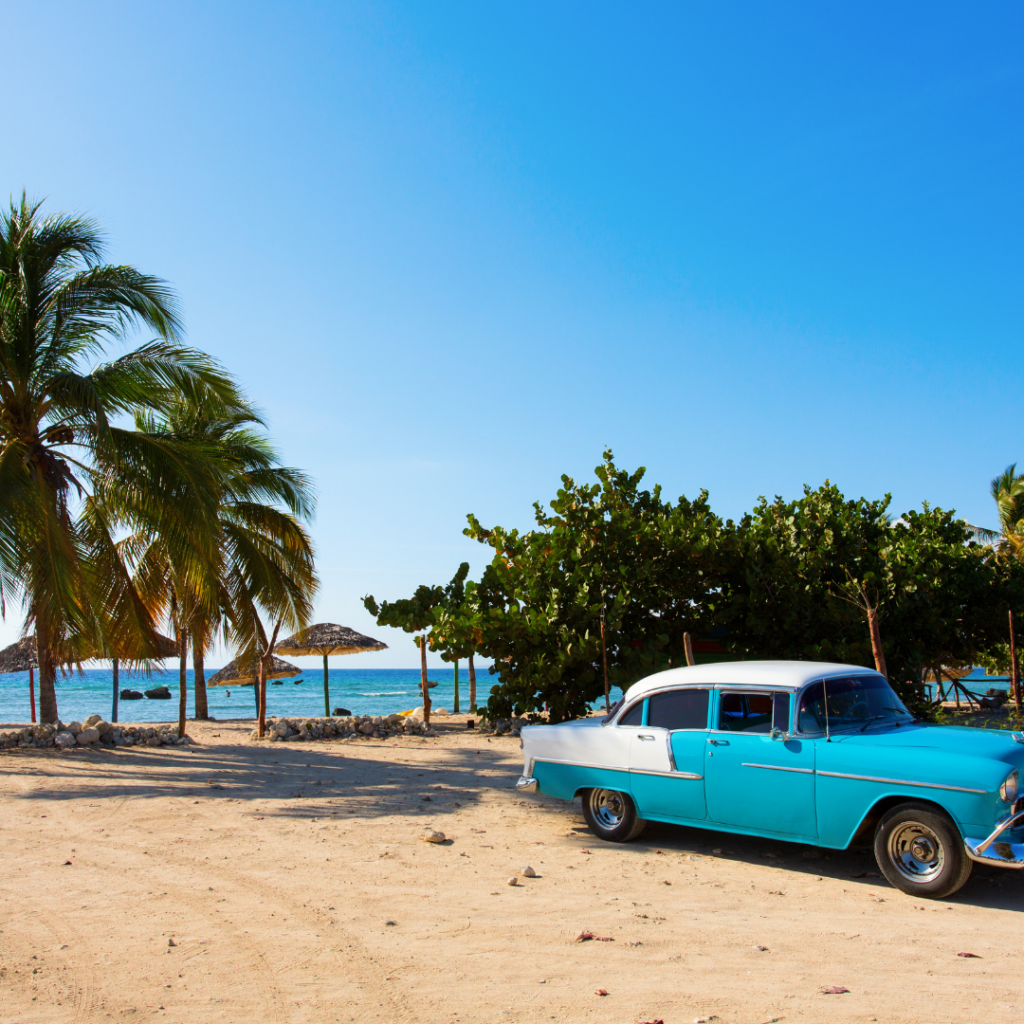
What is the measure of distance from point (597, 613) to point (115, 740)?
8.92 m

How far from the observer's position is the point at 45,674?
14.4 meters

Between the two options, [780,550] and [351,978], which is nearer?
[351,978]

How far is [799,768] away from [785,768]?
0.11 metres

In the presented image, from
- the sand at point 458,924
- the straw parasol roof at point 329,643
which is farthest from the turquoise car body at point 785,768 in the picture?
the straw parasol roof at point 329,643

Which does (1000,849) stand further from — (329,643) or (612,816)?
(329,643)

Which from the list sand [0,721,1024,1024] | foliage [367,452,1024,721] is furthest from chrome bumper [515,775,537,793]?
foliage [367,452,1024,721]

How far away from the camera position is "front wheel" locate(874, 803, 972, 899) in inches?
226

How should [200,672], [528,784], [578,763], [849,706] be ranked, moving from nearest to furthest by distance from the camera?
[849,706]
[578,763]
[528,784]
[200,672]

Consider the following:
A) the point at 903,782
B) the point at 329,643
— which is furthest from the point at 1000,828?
the point at 329,643

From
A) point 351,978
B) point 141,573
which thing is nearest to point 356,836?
point 351,978

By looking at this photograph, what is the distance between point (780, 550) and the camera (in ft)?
51.5

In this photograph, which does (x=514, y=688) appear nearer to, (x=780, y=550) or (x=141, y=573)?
(x=780, y=550)

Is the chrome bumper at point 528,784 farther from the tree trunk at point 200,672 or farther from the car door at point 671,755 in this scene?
the tree trunk at point 200,672

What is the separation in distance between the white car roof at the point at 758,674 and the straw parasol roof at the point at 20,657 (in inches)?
966
